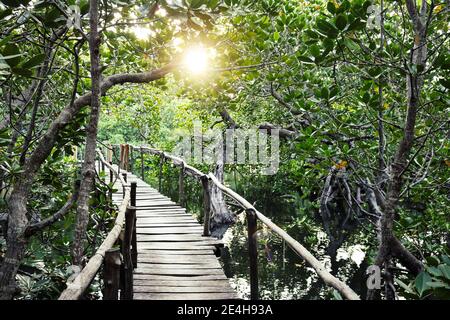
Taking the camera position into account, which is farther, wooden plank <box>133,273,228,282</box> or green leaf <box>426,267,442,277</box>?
wooden plank <box>133,273,228,282</box>

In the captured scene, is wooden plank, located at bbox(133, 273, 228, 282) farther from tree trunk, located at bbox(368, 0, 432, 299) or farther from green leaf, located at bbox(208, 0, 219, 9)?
green leaf, located at bbox(208, 0, 219, 9)

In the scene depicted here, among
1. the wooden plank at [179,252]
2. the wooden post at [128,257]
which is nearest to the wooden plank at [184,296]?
the wooden post at [128,257]

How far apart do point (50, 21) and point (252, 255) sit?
2611mm

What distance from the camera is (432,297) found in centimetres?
188

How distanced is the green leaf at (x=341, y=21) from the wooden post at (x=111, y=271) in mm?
1888

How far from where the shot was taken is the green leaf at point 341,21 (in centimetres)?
219

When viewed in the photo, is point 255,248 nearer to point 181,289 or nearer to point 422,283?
point 181,289

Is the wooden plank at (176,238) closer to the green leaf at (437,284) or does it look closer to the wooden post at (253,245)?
the wooden post at (253,245)

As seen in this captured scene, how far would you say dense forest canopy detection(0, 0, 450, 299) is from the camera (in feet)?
7.72

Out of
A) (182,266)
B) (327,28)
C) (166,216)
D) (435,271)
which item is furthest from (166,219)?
(435,271)

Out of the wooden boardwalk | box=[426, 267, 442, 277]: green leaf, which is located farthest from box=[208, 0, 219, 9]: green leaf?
the wooden boardwalk

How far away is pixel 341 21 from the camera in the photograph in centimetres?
221

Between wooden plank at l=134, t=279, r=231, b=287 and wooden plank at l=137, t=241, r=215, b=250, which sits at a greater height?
wooden plank at l=137, t=241, r=215, b=250
